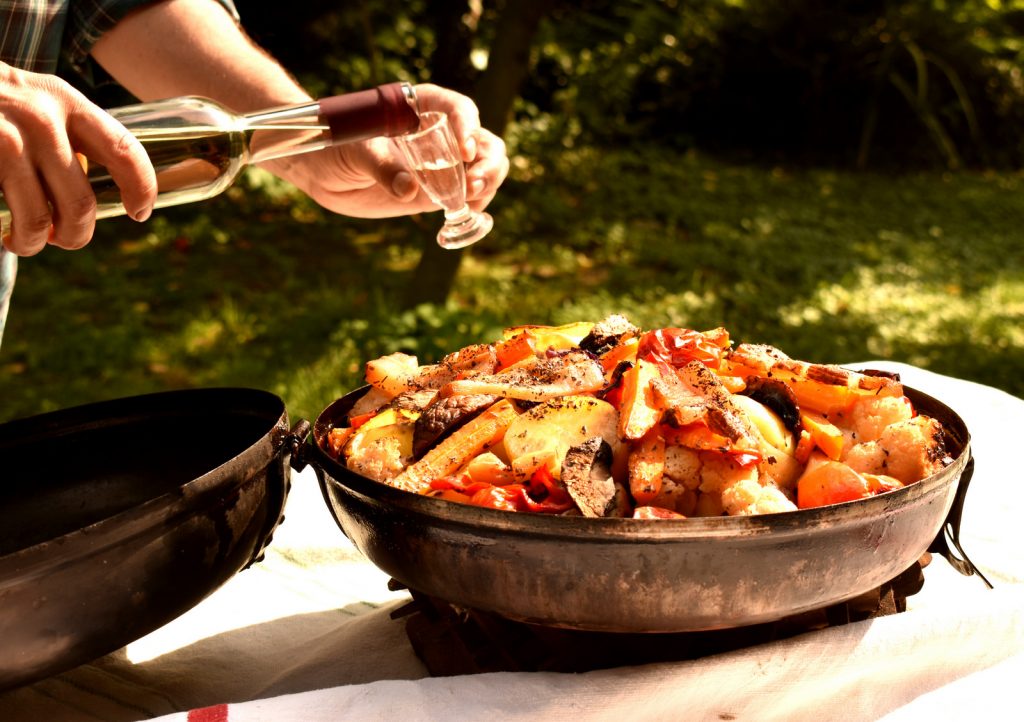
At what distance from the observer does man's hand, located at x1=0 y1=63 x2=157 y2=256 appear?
4.78 ft

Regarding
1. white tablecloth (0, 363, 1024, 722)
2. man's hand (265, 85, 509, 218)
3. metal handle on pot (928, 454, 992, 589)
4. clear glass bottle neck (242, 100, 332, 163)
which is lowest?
white tablecloth (0, 363, 1024, 722)

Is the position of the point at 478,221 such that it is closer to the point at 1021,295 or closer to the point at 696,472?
the point at 696,472

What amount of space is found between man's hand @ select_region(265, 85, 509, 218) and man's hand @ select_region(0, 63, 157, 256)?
2.53 ft

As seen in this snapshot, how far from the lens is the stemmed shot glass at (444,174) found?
2072 mm

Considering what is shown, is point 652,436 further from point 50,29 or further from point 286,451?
point 50,29

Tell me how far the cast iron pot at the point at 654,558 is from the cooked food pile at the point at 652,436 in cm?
6

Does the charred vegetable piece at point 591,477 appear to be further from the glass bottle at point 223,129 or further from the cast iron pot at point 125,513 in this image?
the glass bottle at point 223,129

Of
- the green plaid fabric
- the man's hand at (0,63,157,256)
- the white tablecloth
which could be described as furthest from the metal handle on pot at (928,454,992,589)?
the green plaid fabric

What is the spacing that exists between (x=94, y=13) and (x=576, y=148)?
7334 mm

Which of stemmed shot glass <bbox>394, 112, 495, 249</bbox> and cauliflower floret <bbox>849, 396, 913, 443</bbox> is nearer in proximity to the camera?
cauliflower floret <bbox>849, 396, 913, 443</bbox>

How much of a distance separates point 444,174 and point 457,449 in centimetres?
86

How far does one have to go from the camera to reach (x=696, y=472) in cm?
147

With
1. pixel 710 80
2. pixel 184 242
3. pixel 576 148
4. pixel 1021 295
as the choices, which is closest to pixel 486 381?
pixel 184 242

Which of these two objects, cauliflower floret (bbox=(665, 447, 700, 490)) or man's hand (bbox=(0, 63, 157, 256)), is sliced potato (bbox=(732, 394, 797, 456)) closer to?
cauliflower floret (bbox=(665, 447, 700, 490))
